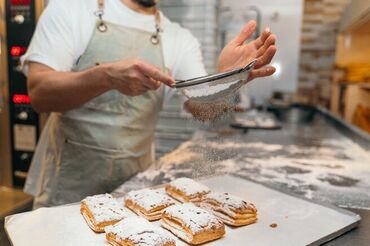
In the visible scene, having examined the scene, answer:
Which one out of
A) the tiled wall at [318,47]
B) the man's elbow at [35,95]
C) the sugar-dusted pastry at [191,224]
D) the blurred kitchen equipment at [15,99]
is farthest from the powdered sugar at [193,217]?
the tiled wall at [318,47]

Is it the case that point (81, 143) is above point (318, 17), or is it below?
below

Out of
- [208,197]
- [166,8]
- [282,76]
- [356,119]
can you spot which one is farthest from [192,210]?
[282,76]

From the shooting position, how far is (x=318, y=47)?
14.1 feet

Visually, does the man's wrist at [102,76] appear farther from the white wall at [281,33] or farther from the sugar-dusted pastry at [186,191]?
the white wall at [281,33]

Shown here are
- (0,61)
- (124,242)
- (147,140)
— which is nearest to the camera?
(124,242)

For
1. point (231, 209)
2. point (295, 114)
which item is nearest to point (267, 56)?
point (231, 209)

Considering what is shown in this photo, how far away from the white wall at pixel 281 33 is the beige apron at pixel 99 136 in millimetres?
2415

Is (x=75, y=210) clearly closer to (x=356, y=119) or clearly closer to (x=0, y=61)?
(x=0, y=61)

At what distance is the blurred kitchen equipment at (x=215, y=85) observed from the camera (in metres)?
0.88

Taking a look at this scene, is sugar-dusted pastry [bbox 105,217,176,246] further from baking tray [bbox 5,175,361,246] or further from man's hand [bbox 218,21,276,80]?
man's hand [bbox 218,21,276,80]

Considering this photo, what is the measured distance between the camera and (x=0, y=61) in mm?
1650

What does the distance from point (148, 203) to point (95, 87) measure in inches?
16.1

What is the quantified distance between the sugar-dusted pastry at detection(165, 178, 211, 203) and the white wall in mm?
2709

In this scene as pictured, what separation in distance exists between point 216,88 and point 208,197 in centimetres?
31
